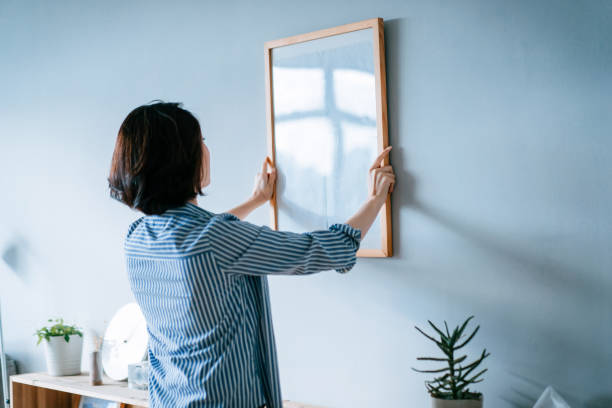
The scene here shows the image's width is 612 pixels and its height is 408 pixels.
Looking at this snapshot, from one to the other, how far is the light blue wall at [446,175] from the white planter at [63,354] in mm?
176

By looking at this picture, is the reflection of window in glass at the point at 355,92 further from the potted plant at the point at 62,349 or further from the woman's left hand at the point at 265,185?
the potted plant at the point at 62,349

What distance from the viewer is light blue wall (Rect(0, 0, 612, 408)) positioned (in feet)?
4.47

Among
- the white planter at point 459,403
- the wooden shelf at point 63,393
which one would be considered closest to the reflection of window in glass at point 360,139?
the white planter at point 459,403

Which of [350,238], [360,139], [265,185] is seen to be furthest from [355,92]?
[350,238]

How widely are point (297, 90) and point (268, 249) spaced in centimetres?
73

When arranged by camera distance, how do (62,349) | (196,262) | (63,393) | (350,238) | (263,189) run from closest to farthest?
(196,262) → (350,238) → (263,189) → (62,349) → (63,393)

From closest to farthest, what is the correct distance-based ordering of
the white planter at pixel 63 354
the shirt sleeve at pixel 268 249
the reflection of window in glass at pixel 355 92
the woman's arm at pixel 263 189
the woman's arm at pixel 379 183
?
the shirt sleeve at pixel 268 249 < the woman's arm at pixel 379 183 < the reflection of window in glass at pixel 355 92 < the woman's arm at pixel 263 189 < the white planter at pixel 63 354

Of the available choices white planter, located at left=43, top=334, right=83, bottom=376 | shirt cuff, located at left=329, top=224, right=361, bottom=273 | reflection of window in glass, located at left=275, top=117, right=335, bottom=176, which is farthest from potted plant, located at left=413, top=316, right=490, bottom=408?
white planter, located at left=43, top=334, right=83, bottom=376

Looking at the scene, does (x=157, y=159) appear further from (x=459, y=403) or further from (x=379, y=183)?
(x=459, y=403)

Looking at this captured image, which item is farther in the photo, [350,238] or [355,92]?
[355,92]

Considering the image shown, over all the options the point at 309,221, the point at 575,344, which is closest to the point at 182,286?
the point at 309,221

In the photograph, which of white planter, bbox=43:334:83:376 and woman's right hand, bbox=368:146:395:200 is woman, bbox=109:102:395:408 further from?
white planter, bbox=43:334:83:376

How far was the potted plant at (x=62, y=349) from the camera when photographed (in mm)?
2240

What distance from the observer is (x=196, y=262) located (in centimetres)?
115
